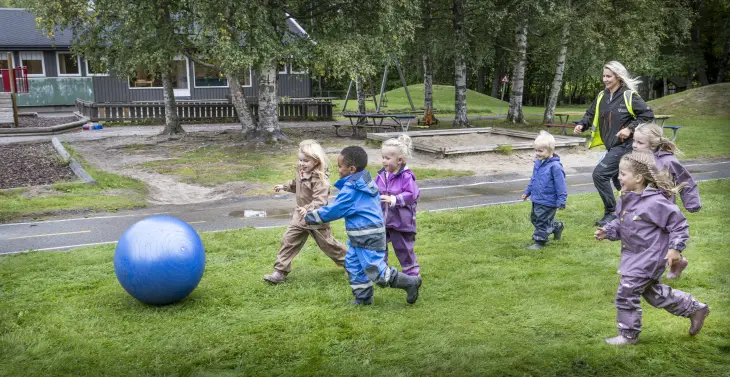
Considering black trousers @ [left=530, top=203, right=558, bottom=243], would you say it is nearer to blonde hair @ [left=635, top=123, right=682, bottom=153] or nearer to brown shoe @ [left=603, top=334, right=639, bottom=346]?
blonde hair @ [left=635, top=123, right=682, bottom=153]

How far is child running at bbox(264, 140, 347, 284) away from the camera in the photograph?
6707 millimetres

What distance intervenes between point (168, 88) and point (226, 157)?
6590 millimetres

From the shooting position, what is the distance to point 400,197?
6.54 meters

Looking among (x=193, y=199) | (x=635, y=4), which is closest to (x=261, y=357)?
(x=193, y=199)

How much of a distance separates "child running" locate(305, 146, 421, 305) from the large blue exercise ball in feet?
4.04

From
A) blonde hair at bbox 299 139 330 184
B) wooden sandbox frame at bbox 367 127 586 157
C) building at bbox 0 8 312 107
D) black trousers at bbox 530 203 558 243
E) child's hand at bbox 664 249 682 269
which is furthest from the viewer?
building at bbox 0 8 312 107

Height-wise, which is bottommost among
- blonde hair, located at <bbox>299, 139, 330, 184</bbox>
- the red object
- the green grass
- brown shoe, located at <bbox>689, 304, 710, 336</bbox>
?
the green grass

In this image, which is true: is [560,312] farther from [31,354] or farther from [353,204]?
[31,354]

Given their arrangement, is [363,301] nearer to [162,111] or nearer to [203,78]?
[162,111]

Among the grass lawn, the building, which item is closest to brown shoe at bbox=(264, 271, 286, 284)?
the grass lawn

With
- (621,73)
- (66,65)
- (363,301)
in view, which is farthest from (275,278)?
(66,65)

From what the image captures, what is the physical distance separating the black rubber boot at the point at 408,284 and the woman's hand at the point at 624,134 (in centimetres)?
374

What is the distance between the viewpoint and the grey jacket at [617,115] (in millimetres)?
8305

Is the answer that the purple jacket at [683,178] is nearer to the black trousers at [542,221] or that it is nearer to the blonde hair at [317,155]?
the black trousers at [542,221]
